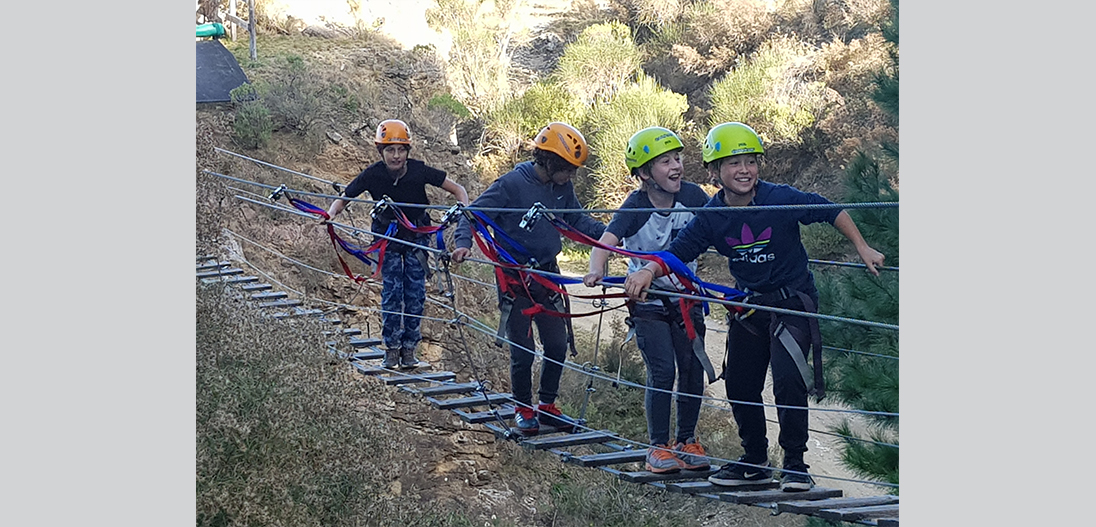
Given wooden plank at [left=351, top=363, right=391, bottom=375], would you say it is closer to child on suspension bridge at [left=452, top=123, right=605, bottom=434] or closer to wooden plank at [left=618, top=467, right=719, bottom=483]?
child on suspension bridge at [left=452, top=123, right=605, bottom=434]

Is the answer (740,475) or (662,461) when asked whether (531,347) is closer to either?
(662,461)

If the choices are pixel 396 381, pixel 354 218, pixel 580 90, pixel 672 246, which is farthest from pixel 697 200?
pixel 580 90

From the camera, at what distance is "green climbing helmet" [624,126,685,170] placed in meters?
3.07

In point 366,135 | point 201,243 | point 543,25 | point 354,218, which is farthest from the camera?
point 543,25

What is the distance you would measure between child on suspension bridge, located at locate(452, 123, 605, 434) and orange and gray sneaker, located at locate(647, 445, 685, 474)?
0.46 metres

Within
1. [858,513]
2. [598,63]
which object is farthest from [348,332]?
[598,63]

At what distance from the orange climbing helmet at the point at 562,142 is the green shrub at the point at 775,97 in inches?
431

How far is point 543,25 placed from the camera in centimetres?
1778

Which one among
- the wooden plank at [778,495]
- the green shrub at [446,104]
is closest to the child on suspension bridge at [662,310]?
the wooden plank at [778,495]

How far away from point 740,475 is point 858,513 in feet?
1.48

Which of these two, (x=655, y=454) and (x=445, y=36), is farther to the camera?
(x=445, y=36)

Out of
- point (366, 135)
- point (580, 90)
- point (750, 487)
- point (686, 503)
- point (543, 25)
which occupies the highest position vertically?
point (543, 25)

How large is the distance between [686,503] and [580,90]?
7865 millimetres

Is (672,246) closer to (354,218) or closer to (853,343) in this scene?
(853,343)
